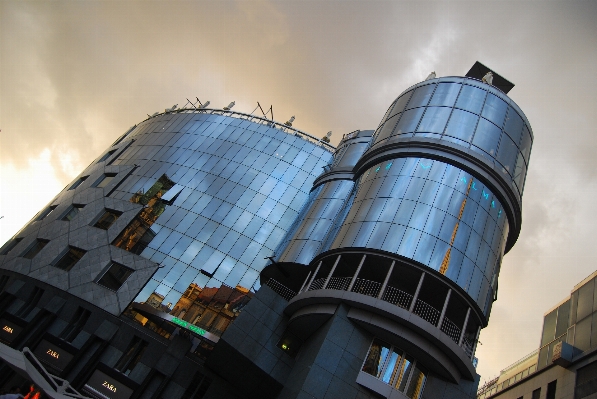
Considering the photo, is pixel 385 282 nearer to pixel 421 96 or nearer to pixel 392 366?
pixel 392 366

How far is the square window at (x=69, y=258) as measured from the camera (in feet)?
131

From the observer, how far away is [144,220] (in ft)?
145

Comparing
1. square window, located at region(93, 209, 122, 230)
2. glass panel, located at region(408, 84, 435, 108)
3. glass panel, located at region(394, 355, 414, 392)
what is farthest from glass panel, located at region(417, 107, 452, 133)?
square window, located at region(93, 209, 122, 230)

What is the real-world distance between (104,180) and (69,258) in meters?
13.5

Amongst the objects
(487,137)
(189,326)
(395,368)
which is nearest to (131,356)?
(189,326)

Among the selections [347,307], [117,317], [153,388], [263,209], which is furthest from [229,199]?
[347,307]

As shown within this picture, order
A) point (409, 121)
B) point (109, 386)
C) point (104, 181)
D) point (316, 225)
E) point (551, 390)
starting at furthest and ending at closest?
point (104, 181) → point (316, 225) → point (409, 121) → point (551, 390) → point (109, 386)

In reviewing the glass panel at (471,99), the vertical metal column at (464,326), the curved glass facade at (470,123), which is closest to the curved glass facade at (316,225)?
the curved glass facade at (470,123)

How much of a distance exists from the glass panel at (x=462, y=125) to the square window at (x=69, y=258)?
35.0 metres

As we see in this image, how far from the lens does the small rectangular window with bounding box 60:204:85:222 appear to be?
4634 cm

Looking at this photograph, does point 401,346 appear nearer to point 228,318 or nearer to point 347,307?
point 347,307

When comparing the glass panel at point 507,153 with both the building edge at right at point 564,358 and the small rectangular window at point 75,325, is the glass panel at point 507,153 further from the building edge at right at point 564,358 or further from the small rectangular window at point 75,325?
the small rectangular window at point 75,325

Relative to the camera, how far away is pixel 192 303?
3888 cm

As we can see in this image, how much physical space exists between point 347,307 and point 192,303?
17.5 meters
